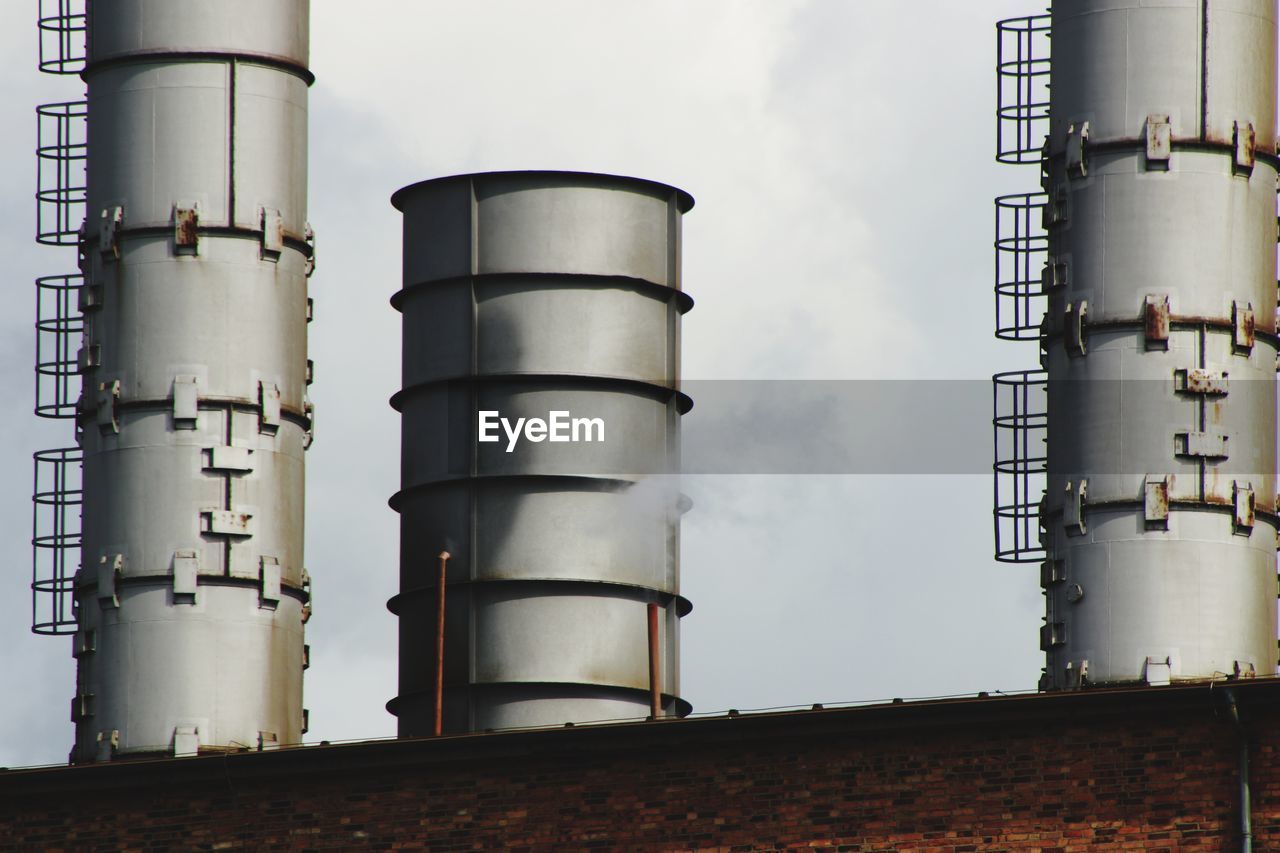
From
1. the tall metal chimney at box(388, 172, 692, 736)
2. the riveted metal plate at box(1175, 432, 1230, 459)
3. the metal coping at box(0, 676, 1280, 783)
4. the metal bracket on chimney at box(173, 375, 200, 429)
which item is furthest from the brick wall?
the riveted metal plate at box(1175, 432, 1230, 459)

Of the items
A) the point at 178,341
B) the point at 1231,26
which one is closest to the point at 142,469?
the point at 178,341

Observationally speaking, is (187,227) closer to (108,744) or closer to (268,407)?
(268,407)

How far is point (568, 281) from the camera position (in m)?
31.9

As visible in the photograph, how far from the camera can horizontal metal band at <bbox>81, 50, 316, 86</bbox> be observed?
30875 millimetres

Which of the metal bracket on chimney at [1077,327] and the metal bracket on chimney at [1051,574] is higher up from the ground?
the metal bracket on chimney at [1077,327]

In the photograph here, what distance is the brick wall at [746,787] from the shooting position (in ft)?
76.5

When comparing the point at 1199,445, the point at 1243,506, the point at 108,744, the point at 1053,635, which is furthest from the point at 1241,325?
the point at 108,744

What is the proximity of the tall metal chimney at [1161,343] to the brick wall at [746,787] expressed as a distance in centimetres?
657

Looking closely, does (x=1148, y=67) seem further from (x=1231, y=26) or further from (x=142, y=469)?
(x=142, y=469)

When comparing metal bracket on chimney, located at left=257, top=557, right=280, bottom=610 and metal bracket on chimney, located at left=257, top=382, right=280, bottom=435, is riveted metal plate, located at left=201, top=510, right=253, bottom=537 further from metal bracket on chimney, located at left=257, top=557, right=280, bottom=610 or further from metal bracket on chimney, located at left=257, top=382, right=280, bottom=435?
metal bracket on chimney, located at left=257, top=382, right=280, bottom=435

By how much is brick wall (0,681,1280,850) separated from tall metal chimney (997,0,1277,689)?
21.6 ft

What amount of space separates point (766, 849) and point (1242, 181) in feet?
34.7

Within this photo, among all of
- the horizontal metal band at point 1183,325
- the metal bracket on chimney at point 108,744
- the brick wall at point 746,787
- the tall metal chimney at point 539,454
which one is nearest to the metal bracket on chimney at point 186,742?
the metal bracket on chimney at point 108,744

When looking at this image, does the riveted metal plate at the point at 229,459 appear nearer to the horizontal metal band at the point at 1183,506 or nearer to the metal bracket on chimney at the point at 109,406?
the metal bracket on chimney at the point at 109,406
